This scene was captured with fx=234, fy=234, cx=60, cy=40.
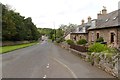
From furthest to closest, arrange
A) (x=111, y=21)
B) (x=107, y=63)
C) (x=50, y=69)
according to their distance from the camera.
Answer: (x=111, y=21), (x=50, y=69), (x=107, y=63)

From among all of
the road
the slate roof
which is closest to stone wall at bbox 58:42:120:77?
the road

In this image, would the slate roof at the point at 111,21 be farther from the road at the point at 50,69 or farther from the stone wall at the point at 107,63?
the stone wall at the point at 107,63

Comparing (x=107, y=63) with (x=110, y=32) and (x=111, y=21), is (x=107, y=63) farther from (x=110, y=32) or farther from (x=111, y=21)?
(x=111, y=21)

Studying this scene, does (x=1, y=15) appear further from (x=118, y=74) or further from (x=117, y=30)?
(x=118, y=74)

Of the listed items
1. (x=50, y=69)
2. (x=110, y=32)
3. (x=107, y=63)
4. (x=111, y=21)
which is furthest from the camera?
(x=111, y=21)

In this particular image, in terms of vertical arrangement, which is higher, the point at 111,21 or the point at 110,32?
the point at 111,21

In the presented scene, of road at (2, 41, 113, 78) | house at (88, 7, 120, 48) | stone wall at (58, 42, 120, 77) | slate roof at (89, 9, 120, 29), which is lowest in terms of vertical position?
road at (2, 41, 113, 78)

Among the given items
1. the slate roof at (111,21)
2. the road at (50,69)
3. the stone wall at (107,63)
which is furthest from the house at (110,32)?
the stone wall at (107,63)

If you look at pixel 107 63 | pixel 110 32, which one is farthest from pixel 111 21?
pixel 107 63

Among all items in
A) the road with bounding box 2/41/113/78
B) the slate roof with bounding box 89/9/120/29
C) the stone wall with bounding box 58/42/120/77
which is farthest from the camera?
the slate roof with bounding box 89/9/120/29

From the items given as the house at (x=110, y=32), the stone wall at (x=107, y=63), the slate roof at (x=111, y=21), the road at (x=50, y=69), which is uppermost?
the slate roof at (x=111, y=21)

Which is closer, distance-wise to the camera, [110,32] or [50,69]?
[50,69]

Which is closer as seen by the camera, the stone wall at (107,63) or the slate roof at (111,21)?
the stone wall at (107,63)

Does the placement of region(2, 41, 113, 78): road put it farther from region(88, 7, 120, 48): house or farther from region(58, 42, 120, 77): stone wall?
region(88, 7, 120, 48): house
